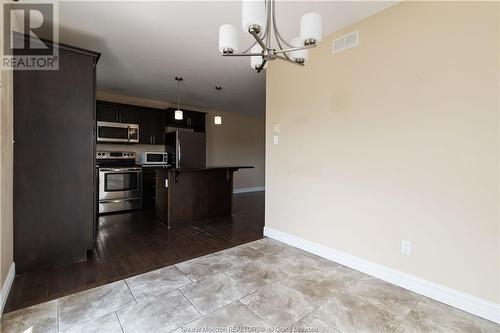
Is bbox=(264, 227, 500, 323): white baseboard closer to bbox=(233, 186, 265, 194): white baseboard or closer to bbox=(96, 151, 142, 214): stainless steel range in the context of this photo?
bbox=(96, 151, 142, 214): stainless steel range

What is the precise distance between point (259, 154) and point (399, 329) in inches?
263

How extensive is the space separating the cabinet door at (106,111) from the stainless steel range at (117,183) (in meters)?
0.70

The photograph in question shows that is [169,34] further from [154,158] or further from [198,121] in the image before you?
[198,121]

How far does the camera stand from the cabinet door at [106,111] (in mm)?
4785

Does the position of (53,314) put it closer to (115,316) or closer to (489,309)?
(115,316)

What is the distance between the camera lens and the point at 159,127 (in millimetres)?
5645

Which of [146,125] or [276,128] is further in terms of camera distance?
[146,125]

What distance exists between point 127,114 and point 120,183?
5.02ft

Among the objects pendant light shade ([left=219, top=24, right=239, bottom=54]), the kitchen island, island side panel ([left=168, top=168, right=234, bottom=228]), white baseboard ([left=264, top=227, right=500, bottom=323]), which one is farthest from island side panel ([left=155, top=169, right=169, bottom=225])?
pendant light shade ([left=219, top=24, right=239, bottom=54])

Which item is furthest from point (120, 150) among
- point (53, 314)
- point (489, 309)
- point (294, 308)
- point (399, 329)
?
point (489, 309)

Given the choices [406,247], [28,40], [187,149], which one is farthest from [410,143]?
[187,149]

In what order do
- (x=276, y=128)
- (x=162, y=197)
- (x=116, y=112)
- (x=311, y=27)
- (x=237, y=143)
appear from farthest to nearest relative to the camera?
(x=237, y=143) → (x=116, y=112) → (x=162, y=197) → (x=276, y=128) → (x=311, y=27)

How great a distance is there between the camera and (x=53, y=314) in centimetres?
171

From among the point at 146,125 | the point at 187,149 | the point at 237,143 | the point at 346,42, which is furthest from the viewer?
the point at 237,143
